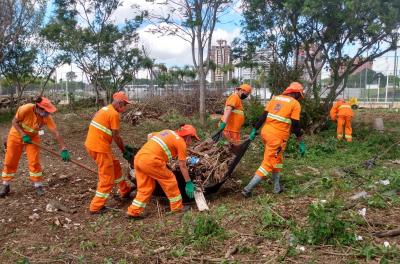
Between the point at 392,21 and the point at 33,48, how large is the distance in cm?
1412

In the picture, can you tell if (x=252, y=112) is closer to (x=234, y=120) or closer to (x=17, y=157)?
(x=234, y=120)

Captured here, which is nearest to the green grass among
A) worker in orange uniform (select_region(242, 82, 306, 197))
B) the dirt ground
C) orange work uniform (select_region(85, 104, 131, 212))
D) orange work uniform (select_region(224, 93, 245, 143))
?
the dirt ground

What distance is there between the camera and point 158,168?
4.86m

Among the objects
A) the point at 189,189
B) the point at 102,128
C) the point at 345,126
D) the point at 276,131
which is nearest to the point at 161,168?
the point at 189,189

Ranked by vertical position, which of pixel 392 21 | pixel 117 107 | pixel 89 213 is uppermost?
pixel 392 21

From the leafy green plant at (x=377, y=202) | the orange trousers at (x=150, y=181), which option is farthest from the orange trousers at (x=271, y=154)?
the leafy green plant at (x=377, y=202)

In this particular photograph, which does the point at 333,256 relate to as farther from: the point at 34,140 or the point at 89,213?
the point at 34,140

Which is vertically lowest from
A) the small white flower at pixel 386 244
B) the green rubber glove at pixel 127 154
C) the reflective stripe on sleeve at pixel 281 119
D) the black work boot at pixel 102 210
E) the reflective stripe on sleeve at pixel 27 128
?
→ the black work boot at pixel 102 210

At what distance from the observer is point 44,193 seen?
6.14 metres

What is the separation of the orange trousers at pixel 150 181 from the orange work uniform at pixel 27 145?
1858 mm

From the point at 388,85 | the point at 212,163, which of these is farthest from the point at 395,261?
the point at 388,85

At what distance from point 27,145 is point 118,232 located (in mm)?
2363

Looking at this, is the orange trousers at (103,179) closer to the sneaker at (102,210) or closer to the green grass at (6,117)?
the sneaker at (102,210)

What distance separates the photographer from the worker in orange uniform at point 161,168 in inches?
191
